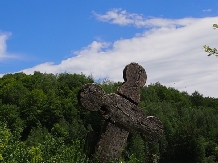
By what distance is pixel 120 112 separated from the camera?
8953 millimetres

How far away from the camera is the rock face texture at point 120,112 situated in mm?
8539

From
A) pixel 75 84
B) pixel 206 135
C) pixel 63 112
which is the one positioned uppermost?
pixel 75 84

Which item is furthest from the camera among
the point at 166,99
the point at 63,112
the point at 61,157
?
the point at 166,99

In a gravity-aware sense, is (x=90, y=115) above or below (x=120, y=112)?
above

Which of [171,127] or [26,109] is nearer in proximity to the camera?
[171,127]

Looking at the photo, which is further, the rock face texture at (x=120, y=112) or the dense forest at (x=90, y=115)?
the dense forest at (x=90, y=115)

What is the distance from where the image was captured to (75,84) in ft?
212

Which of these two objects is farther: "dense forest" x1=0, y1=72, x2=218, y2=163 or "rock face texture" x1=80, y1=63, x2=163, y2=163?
"dense forest" x1=0, y1=72, x2=218, y2=163

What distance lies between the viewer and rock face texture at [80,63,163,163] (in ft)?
28.0

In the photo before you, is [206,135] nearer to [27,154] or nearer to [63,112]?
[63,112]

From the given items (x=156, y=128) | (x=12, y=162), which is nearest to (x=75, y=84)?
(x=156, y=128)

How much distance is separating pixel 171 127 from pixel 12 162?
4203cm

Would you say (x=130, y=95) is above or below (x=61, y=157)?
above

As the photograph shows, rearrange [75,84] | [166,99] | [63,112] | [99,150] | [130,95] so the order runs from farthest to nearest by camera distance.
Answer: [166,99]
[75,84]
[63,112]
[130,95]
[99,150]
